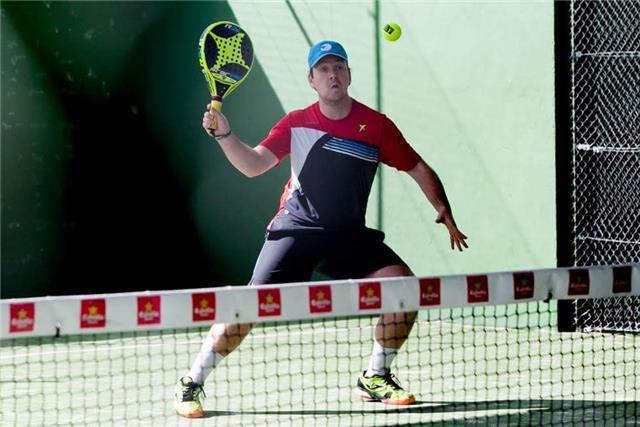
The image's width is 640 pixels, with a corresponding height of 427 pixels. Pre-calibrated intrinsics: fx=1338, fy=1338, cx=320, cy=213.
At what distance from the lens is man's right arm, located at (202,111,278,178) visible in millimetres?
5680

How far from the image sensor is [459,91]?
30.4 feet

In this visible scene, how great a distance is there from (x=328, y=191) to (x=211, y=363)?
0.97 metres

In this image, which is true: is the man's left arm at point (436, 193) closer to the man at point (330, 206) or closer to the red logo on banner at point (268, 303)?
the man at point (330, 206)

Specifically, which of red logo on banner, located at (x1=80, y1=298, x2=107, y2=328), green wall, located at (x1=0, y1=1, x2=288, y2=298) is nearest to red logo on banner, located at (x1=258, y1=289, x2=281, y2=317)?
red logo on banner, located at (x1=80, y1=298, x2=107, y2=328)

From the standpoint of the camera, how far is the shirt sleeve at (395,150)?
645 cm

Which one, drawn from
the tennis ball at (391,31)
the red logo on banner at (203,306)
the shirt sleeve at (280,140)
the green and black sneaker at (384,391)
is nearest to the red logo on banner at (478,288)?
the red logo on banner at (203,306)

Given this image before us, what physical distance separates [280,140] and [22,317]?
2537 millimetres

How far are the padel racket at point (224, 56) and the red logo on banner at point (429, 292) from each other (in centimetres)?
153

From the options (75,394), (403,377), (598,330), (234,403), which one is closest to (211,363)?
(234,403)

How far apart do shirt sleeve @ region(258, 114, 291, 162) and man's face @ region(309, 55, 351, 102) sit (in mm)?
228

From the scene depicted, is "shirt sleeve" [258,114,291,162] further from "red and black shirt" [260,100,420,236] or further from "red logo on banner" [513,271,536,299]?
"red logo on banner" [513,271,536,299]

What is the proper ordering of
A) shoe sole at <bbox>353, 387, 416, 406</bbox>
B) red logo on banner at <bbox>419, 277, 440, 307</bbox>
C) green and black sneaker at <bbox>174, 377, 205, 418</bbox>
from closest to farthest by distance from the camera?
red logo on banner at <bbox>419, 277, 440, 307</bbox>, green and black sneaker at <bbox>174, 377, 205, 418</bbox>, shoe sole at <bbox>353, 387, 416, 406</bbox>

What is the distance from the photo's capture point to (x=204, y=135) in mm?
10406

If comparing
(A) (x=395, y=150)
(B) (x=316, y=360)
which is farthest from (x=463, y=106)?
(A) (x=395, y=150)
